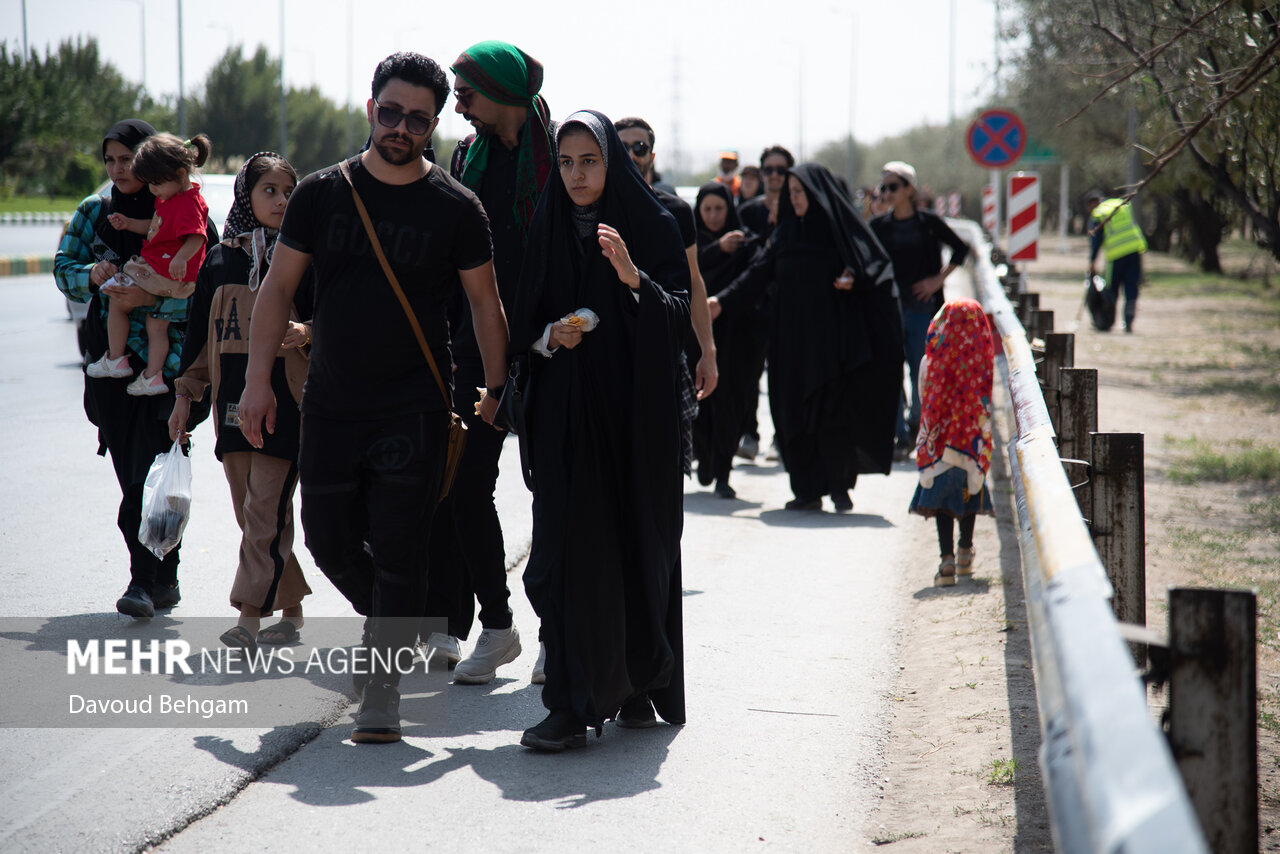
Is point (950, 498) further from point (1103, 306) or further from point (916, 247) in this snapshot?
point (1103, 306)

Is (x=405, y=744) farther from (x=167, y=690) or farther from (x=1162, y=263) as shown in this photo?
(x=1162, y=263)

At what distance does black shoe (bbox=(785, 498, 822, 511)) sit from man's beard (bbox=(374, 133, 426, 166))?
4.71 meters

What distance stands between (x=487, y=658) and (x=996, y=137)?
12.6 meters

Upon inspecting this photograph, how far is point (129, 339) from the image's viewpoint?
17.7ft

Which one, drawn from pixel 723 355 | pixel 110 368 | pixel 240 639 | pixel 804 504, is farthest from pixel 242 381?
pixel 723 355

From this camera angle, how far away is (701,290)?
5.20m

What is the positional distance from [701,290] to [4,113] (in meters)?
49.9

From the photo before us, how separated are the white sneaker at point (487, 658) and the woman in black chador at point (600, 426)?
742 mm

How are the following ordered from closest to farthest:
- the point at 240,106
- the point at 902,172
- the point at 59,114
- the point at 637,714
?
the point at 637,714
the point at 902,172
the point at 59,114
the point at 240,106

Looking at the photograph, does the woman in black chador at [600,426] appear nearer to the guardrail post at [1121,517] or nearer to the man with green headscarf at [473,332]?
the man with green headscarf at [473,332]

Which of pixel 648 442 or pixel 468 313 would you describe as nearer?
pixel 648 442

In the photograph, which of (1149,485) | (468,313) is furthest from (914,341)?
(468,313)

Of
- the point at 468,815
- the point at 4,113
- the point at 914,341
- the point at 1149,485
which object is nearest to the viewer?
the point at 468,815

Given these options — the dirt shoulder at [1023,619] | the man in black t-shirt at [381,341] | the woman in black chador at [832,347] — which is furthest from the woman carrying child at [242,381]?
the woman in black chador at [832,347]
